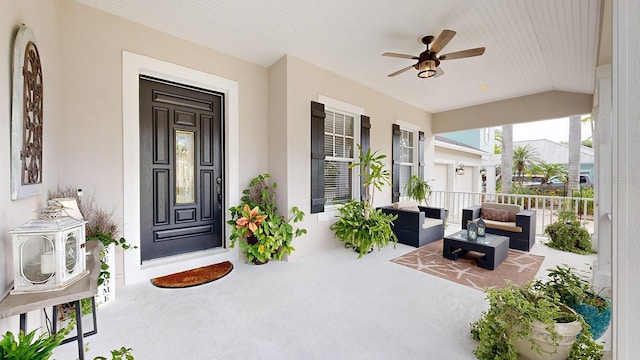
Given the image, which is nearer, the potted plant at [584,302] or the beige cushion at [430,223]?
the potted plant at [584,302]

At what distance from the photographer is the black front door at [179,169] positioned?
120 inches

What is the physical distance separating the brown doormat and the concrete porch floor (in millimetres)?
95

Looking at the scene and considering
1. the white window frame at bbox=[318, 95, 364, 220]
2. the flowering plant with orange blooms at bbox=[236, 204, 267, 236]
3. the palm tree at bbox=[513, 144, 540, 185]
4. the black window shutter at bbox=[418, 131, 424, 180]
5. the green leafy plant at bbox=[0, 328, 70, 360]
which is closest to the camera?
the green leafy plant at bbox=[0, 328, 70, 360]

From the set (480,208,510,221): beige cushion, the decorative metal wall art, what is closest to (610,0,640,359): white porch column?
the decorative metal wall art

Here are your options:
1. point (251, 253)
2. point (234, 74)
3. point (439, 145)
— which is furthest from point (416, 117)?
point (251, 253)

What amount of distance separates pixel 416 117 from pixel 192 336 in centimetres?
615

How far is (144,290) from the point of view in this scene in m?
2.68

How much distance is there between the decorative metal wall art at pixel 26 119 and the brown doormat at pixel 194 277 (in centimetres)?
153

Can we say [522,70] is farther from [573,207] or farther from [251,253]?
[251,253]

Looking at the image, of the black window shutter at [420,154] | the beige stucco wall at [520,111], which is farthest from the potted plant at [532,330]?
the beige stucco wall at [520,111]

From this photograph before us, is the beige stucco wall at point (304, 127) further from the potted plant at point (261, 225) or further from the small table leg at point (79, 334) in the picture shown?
the small table leg at point (79, 334)

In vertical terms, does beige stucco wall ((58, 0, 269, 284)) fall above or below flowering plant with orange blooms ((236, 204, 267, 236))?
above

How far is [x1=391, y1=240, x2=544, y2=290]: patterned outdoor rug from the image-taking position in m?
3.04

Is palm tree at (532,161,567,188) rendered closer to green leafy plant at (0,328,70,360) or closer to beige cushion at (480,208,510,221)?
beige cushion at (480,208,510,221)
